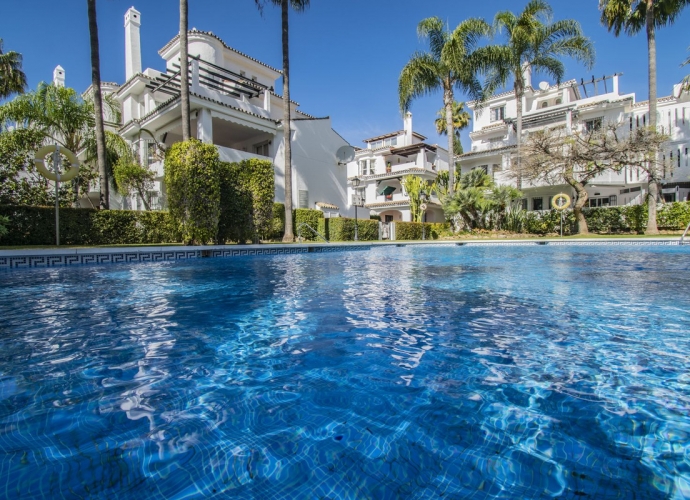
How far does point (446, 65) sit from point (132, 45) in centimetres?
2224

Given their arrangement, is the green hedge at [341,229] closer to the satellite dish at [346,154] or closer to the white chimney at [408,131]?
the satellite dish at [346,154]

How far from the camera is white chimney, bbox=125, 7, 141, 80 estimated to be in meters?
25.0

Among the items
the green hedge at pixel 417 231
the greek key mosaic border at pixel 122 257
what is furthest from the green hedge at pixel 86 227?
the green hedge at pixel 417 231

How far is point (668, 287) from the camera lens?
5207 millimetres

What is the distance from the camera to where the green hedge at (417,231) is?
2548 centimetres

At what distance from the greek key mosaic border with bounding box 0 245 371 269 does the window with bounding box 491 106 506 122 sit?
31.3 metres

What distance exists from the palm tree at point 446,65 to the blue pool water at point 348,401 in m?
21.9

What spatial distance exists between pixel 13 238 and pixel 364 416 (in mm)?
15055

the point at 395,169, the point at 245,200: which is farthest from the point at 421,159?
the point at 245,200

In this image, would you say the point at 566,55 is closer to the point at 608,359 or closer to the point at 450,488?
the point at 608,359

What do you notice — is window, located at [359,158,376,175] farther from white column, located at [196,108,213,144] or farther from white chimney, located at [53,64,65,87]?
white chimney, located at [53,64,65,87]

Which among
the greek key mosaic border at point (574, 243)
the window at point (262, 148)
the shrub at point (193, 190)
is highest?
the window at point (262, 148)

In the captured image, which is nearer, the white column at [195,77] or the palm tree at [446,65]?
the white column at [195,77]

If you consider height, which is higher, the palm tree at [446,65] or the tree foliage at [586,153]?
the palm tree at [446,65]
